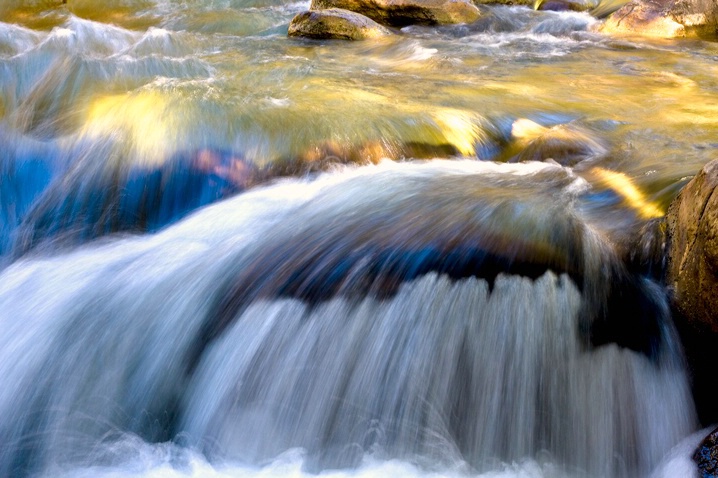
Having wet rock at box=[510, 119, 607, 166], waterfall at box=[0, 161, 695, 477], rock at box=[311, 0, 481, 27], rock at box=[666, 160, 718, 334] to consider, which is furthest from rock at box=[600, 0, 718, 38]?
rock at box=[666, 160, 718, 334]

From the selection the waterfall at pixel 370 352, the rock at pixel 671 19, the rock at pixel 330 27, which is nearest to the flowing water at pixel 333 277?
the waterfall at pixel 370 352

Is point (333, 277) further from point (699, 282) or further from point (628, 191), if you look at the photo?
point (628, 191)

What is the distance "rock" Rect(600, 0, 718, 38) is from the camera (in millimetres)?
9172

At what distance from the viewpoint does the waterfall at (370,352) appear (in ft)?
9.26

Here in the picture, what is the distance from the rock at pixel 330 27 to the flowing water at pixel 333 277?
314 cm

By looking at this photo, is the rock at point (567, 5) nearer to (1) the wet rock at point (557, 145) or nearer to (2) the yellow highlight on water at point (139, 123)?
(1) the wet rock at point (557, 145)

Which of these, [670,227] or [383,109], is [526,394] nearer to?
[670,227]

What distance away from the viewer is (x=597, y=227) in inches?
144

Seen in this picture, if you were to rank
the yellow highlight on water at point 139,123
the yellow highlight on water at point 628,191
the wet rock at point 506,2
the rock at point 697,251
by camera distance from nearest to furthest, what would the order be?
the rock at point 697,251 → the yellow highlight on water at point 628,191 → the yellow highlight on water at point 139,123 → the wet rock at point 506,2

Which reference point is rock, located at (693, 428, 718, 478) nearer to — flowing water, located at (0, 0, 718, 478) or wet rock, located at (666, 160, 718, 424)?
flowing water, located at (0, 0, 718, 478)

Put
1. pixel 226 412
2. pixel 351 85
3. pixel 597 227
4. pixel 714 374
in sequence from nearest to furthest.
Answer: pixel 714 374, pixel 226 412, pixel 597 227, pixel 351 85

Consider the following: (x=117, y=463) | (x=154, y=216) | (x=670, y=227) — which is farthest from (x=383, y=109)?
(x=117, y=463)

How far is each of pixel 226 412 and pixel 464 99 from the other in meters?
4.07

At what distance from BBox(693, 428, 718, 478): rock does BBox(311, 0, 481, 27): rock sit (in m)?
8.95
